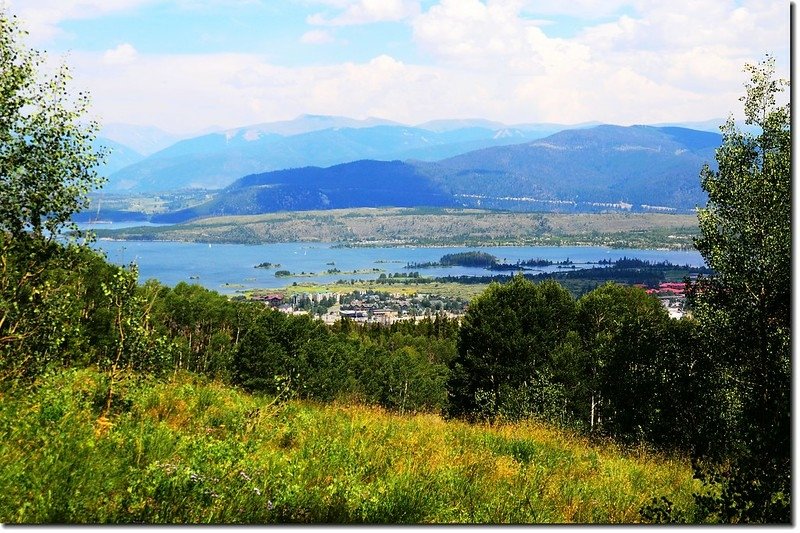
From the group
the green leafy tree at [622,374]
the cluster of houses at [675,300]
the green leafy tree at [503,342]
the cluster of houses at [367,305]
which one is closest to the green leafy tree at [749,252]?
the cluster of houses at [675,300]

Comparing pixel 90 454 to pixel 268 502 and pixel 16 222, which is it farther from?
pixel 16 222

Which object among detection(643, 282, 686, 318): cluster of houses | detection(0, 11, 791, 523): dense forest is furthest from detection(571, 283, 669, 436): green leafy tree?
detection(643, 282, 686, 318): cluster of houses

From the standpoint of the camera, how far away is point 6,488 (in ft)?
15.7

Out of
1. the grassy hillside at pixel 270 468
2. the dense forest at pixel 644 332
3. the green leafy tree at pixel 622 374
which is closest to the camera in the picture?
the grassy hillside at pixel 270 468

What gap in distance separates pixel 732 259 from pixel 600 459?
499 centimetres

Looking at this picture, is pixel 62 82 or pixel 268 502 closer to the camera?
pixel 268 502

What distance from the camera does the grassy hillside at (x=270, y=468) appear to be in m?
5.18

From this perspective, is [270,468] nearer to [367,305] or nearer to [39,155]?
[39,155]

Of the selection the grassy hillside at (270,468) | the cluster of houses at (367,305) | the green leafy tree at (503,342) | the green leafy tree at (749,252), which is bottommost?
the cluster of houses at (367,305)

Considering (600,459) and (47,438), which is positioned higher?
(47,438)

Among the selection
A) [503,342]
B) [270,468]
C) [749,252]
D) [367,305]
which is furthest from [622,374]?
[367,305]

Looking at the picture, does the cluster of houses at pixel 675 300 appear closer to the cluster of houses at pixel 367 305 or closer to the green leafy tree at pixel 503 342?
the green leafy tree at pixel 503 342

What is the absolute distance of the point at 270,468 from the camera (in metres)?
6.66

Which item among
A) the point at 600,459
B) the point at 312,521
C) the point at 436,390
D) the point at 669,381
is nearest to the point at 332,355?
the point at 436,390
